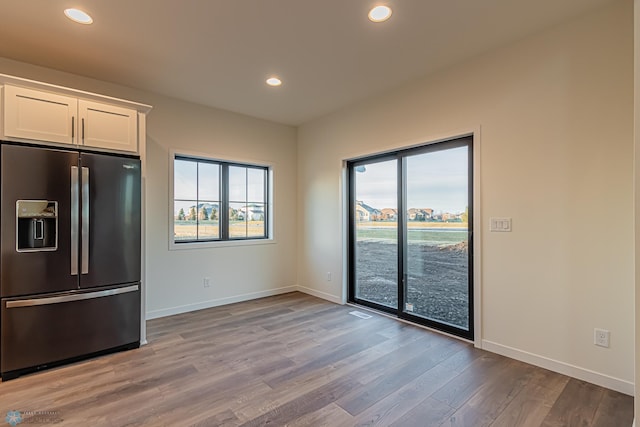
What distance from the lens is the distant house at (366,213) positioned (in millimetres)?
4250

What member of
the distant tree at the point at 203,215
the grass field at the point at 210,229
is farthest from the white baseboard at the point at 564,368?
the distant tree at the point at 203,215

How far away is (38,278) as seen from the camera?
101 inches

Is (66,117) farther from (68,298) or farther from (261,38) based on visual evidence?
(261,38)

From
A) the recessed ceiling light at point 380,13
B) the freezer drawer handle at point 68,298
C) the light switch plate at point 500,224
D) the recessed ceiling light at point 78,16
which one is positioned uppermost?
the recessed ceiling light at point 78,16

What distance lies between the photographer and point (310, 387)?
2359 mm

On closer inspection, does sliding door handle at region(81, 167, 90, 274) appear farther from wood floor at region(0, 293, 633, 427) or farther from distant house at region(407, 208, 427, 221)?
distant house at region(407, 208, 427, 221)

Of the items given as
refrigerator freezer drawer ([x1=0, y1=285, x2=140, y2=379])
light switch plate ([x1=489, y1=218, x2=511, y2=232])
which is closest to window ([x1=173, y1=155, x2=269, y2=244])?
refrigerator freezer drawer ([x1=0, y1=285, x2=140, y2=379])

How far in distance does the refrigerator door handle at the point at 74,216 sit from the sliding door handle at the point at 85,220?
0.04 m

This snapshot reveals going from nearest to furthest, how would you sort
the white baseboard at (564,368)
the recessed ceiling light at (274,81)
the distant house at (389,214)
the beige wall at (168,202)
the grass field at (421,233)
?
the white baseboard at (564,368), the grass field at (421,233), the recessed ceiling light at (274,81), the beige wall at (168,202), the distant house at (389,214)

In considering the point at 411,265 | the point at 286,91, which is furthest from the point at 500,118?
the point at 286,91

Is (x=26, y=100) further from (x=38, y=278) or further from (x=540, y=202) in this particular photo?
(x=540, y=202)

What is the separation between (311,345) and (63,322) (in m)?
2.20

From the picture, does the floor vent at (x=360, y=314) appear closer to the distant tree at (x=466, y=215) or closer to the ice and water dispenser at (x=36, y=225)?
the distant tree at (x=466, y=215)

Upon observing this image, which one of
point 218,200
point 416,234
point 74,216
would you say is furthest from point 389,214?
point 74,216
